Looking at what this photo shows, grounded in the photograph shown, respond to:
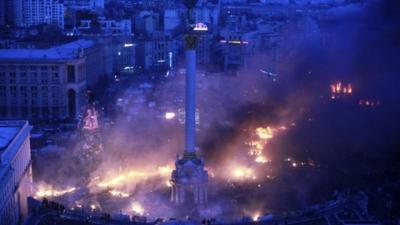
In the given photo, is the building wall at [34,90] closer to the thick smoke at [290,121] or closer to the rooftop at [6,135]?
the thick smoke at [290,121]

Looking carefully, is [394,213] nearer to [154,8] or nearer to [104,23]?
[104,23]

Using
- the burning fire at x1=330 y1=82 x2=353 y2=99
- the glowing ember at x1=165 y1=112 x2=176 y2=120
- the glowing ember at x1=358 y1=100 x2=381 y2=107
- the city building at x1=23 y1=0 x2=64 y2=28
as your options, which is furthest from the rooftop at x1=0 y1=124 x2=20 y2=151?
the city building at x1=23 y1=0 x2=64 y2=28

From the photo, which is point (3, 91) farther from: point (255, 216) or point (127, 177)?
point (255, 216)

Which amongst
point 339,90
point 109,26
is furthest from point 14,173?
point 109,26

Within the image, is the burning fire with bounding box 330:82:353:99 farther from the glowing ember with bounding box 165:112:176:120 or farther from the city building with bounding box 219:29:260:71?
the city building with bounding box 219:29:260:71

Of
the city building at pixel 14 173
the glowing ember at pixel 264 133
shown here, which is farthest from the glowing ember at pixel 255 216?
the glowing ember at pixel 264 133

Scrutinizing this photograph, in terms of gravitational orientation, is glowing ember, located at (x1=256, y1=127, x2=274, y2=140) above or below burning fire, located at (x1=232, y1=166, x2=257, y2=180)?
below

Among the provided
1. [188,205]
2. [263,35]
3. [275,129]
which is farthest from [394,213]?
[263,35]
